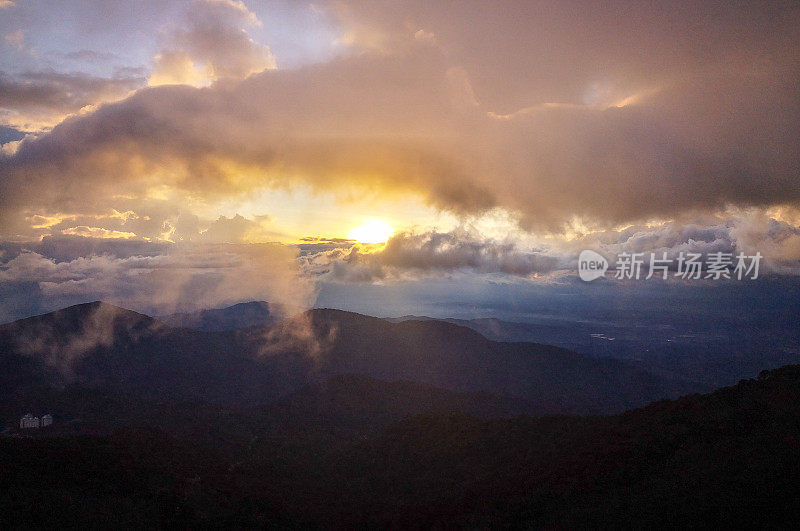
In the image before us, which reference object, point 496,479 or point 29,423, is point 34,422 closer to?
point 29,423

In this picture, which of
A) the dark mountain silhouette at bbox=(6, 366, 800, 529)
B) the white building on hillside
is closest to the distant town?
the white building on hillside

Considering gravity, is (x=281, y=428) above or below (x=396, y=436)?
below

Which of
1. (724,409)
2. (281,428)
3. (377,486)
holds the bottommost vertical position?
(281,428)

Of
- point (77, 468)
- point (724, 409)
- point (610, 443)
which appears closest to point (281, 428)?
Result: point (77, 468)

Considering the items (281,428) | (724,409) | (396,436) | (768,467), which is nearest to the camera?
(768,467)

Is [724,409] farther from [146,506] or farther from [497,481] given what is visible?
[146,506]

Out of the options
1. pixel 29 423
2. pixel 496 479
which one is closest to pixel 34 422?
pixel 29 423

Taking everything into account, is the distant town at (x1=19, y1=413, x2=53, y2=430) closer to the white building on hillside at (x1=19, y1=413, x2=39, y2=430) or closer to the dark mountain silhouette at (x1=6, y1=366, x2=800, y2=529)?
the white building on hillside at (x1=19, y1=413, x2=39, y2=430)

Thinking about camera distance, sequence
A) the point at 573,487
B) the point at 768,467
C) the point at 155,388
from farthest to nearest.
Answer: the point at 155,388 → the point at 573,487 → the point at 768,467

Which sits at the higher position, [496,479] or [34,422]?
[496,479]
